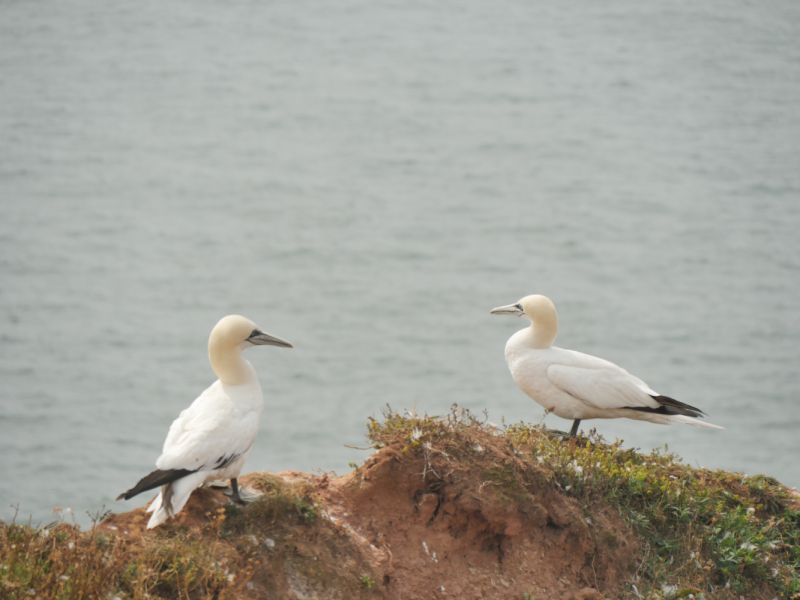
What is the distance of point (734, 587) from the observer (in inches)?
256

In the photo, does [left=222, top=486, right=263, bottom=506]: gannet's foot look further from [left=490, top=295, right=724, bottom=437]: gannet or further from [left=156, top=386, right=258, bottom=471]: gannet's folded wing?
[left=490, top=295, right=724, bottom=437]: gannet

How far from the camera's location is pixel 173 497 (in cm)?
515

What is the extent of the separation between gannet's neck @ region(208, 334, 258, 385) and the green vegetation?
1180mm

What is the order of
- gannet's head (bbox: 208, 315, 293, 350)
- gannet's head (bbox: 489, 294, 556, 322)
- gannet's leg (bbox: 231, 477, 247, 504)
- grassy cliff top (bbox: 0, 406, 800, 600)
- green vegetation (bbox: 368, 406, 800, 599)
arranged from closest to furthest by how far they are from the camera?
grassy cliff top (bbox: 0, 406, 800, 600) → gannet's leg (bbox: 231, 477, 247, 504) → gannet's head (bbox: 208, 315, 293, 350) → green vegetation (bbox: 368, 406, 800, 599) → gannet's head (bbox: 489, 294, 556, 322)

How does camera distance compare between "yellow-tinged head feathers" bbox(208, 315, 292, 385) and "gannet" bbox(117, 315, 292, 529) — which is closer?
"gannet" bbox(117, 315, 292, 529)

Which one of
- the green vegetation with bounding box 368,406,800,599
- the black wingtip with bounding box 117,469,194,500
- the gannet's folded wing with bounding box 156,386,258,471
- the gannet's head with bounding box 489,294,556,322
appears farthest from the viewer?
the gannet's head with bounding box 489,294,556,322

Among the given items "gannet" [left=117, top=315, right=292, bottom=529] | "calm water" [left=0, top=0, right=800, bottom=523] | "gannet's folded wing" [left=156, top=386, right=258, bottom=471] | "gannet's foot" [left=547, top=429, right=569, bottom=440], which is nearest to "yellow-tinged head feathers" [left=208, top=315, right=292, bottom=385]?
"gannet" [left=117, top=315, right=292, bottom=529]

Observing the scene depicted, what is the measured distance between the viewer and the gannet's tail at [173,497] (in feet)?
16.8

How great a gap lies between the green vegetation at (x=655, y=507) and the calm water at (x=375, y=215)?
29.1 metres

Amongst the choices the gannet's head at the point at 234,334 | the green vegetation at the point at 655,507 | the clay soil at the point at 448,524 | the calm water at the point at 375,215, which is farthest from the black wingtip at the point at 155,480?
the calm water at the point at 375,215

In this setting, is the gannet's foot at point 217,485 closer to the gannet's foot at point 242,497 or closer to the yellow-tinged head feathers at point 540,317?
the gannet's foot at point 242,497

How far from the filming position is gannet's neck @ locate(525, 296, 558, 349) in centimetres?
774

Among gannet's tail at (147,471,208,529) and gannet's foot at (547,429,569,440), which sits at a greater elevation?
gannet's tail at (147,471,208,529)

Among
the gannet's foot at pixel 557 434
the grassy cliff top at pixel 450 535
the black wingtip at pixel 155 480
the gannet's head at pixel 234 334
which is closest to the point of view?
the black wingtip at pixel 155 480
